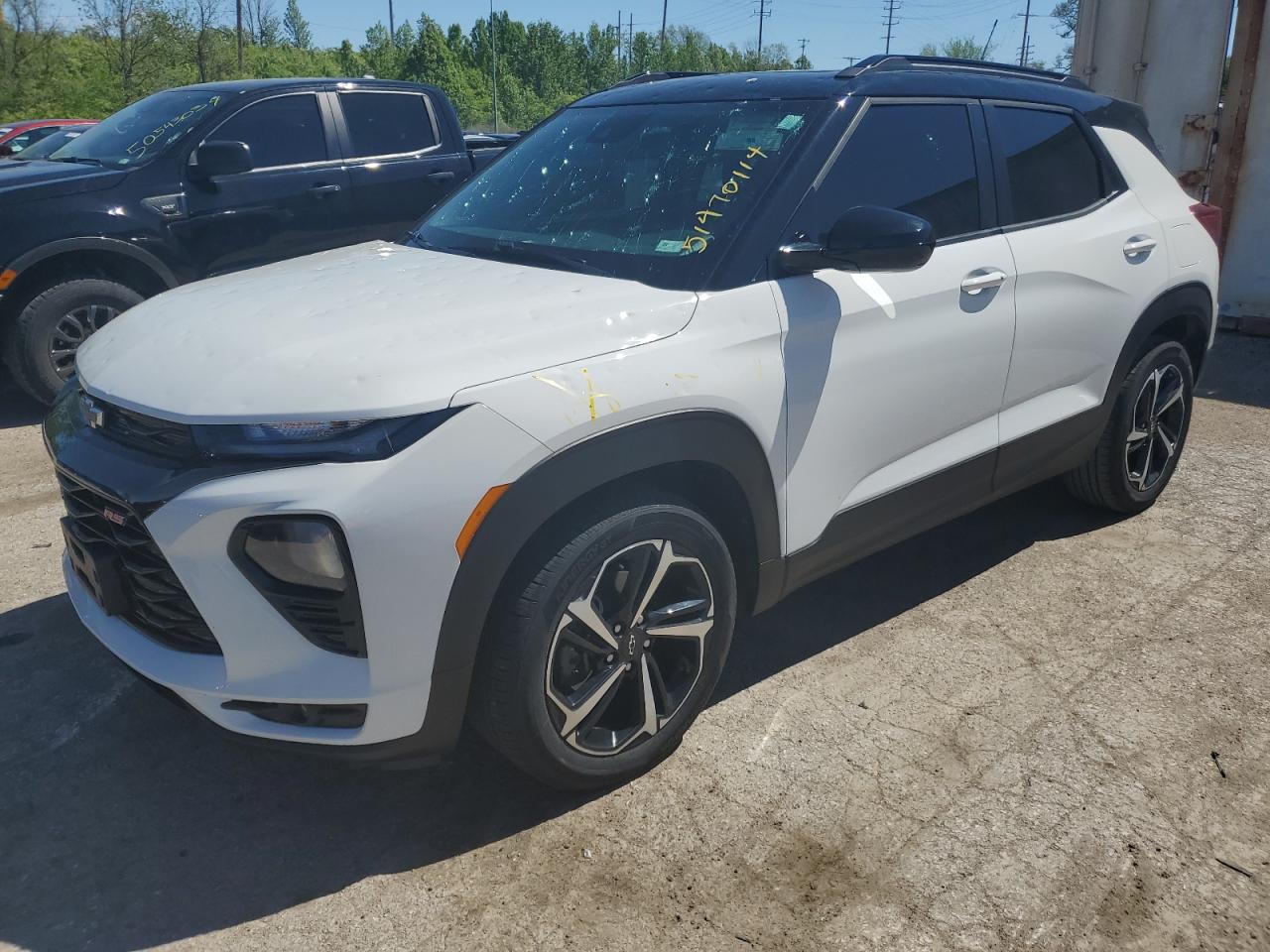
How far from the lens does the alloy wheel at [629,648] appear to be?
2.49 meters

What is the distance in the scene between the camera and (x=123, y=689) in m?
3.19

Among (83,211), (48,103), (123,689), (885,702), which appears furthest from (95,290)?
(48,103)

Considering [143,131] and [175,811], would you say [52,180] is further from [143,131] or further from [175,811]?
[175,811]

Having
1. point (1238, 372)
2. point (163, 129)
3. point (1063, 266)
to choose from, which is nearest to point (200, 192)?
point (163, 129)

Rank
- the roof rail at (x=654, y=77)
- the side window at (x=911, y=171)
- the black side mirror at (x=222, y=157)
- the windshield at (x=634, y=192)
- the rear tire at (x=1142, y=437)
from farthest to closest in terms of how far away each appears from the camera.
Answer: the black side mirror at (x=222, y=157) < the rear tire at (x=1142, y=437) < the roof rail at (x=654, y=77) < the side window at (x=911, y=171) < the windshield at (x=634, y=192)

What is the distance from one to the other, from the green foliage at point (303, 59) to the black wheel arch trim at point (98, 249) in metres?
10.7

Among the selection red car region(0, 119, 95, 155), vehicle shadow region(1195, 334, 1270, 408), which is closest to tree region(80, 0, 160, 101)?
red car region(0, 119, 95, 155)

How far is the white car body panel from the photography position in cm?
283

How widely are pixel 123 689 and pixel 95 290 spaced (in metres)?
3.51

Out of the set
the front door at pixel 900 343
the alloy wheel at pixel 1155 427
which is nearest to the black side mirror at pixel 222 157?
the front door at pixel 900 343

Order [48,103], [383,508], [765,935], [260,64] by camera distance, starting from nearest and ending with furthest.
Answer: [383,508] → [765,935] → [48,103] → [260,64]

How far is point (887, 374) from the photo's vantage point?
3027mm

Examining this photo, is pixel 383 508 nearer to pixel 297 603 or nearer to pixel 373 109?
pixel 297 603

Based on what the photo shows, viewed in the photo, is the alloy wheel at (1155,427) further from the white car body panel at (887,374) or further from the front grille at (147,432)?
the front grille at (147,432)
